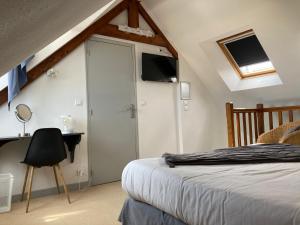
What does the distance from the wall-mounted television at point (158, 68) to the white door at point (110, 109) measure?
235 millimetres

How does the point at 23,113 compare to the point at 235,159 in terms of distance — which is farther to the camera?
the point at 23,113

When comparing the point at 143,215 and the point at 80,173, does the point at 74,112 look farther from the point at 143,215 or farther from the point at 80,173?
the point at 143,215

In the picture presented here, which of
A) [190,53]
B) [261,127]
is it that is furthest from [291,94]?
[190,53]

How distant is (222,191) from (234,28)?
3152 mm

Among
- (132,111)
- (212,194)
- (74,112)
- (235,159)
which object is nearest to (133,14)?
(132,111)

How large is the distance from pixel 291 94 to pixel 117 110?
281 centimetres

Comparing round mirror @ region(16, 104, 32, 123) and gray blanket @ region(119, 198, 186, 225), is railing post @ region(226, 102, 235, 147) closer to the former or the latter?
gray blanket @ region(119, 198, 186, 225)

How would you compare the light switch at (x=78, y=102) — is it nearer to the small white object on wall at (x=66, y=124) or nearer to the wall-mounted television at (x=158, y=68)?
the small white object on wall at (x=66, y=124)

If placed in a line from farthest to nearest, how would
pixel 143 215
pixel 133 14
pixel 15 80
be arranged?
pixel 133 14, pixel 15 80, pixel 143 215

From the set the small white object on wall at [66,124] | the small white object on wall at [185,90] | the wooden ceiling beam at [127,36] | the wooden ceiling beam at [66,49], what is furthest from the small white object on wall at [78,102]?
the small white object on wall at [185,90]

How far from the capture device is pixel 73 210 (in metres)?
2.64

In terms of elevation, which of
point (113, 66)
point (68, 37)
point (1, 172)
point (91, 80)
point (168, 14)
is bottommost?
point (1, 172)

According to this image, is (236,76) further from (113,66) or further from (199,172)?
(199,172)

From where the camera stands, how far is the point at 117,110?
398cm
